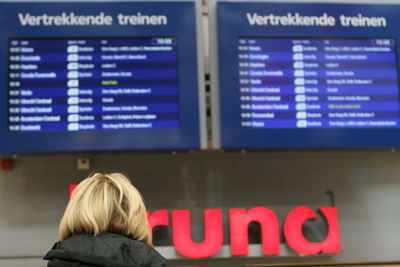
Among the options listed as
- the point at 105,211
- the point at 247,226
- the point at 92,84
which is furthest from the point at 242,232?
the point at 105,211

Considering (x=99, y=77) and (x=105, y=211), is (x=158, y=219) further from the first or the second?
(x=105, y=211)

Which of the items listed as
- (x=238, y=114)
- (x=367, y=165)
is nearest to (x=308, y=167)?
(x=367, y=165)

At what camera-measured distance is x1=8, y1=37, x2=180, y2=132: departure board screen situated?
302 centimetres

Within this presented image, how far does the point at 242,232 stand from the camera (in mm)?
3211

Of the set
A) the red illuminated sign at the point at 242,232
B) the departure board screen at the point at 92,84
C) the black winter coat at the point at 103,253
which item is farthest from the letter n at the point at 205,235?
the black winter coat at the point at 103,253

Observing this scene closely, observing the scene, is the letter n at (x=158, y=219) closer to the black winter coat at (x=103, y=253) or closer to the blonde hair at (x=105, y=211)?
the blonde hair at (x=105, y=211)

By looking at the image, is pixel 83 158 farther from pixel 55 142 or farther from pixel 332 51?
pixel 332 51

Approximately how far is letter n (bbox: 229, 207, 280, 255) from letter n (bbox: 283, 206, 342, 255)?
9 centimetres

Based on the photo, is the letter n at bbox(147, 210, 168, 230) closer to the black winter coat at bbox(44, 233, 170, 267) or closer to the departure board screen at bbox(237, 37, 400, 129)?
the departure board screen at bbox(237, 37, 400, 129)

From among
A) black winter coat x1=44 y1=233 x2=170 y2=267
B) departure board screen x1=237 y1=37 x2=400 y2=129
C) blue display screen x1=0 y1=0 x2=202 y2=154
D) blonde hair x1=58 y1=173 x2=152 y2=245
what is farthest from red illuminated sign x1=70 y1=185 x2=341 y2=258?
black winter coat x1=44 y1=233 x2=170 y2=267

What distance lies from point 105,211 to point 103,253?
0.57 ft

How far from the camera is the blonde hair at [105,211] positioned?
1.76 m

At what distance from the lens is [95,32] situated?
312cm

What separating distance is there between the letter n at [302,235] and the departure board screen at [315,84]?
24.4 inches
